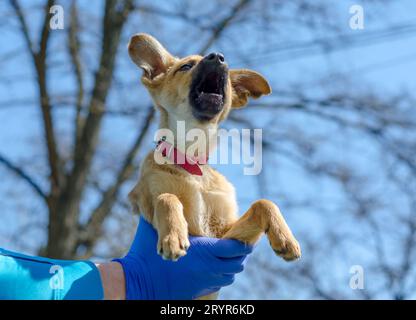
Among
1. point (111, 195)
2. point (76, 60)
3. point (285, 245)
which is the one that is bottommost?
point (285, 245)

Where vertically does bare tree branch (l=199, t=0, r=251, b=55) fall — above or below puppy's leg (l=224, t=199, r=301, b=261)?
above

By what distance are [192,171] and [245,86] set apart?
803mm

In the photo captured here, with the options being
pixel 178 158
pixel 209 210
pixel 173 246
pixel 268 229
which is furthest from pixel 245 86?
pixel 173 246

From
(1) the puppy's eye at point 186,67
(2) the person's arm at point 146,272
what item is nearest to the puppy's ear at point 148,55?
(1) the puppy's eye at point 186,67

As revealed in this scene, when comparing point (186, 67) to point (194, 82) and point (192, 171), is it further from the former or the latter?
point (192, 171)

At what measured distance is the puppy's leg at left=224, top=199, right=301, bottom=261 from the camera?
375 cm

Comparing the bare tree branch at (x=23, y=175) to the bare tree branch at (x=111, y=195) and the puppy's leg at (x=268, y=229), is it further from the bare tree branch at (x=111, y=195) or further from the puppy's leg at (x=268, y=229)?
the puppy's leg at (x=268, y=229)

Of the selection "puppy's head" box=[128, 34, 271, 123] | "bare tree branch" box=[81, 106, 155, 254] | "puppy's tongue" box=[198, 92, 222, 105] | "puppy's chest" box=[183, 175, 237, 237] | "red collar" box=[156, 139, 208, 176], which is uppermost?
"bare tree branch" box=[81, 106, 155, 254]

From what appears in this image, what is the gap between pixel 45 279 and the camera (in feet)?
12.3

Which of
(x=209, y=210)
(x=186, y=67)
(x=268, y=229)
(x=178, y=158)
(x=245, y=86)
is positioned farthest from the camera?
(x=245, y=86)

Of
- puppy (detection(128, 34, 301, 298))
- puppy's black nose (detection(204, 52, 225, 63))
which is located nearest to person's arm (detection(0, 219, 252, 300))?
puppy (detection(128, 34, 301, 298))

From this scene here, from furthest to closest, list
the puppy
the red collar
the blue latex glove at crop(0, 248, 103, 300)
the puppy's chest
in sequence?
1. the red collar
2. the puppy's chest
3. the puppy
4. the blue latex glove at crop(0, 248, 103, 300)

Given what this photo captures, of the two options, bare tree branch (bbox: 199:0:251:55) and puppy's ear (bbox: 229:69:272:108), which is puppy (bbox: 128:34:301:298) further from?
bare tree branch (bbox: 199:0:251:55)

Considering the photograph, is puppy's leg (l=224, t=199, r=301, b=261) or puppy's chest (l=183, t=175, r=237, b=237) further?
puppy's chest (l=183, t=175, r=237, b=237)
